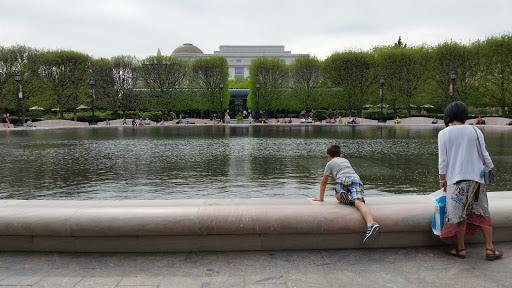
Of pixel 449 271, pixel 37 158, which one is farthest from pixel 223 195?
pixel 37 158

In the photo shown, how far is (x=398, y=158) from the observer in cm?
1251

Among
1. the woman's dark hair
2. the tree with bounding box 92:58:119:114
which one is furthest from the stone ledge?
the tree with bounding box 92:58:119:114

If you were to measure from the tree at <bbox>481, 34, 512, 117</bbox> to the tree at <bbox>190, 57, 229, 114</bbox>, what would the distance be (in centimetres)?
3213

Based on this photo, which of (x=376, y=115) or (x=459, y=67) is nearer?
(x=459, y=67)

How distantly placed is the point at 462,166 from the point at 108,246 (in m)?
3.82

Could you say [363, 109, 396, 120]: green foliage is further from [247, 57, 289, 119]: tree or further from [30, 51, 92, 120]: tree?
[30, 51, 92, 120]: tree

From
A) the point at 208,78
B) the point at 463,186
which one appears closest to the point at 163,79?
the point at 208,78

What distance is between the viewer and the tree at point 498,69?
130 feet

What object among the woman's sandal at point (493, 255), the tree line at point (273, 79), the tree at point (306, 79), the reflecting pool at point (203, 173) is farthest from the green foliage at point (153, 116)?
the woman's sandal at point (493, 255)

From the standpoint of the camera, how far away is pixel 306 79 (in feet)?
168

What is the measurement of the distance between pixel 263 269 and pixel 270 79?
1941 inches

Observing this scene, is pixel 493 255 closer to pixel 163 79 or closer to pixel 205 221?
pixel 205 221

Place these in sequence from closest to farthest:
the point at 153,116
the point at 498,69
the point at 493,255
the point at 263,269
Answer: the point at 263,269
the point at 493,255
the point at 498,69
the point at 153,116

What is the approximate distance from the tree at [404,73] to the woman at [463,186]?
47.3 meters
